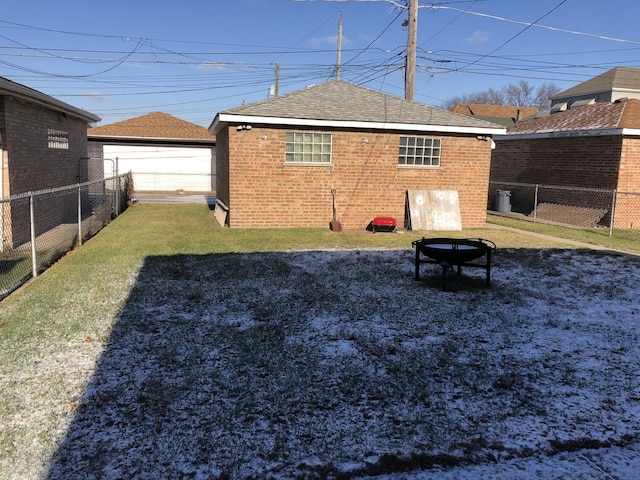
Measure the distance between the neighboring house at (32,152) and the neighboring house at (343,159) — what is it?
15.6 feet

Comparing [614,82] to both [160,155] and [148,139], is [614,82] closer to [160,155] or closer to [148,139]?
[160,155]

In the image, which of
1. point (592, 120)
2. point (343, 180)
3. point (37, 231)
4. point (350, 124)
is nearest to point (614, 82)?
point (592, 120)

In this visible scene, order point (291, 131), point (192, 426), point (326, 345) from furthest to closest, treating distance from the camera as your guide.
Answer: point (291, 131) → point (326, 345) → point (192, 426)

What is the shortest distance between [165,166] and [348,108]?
2051 cm

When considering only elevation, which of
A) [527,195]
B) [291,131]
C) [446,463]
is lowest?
[446,463]

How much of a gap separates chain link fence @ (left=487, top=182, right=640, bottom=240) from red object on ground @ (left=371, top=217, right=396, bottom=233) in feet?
Result: 20.8

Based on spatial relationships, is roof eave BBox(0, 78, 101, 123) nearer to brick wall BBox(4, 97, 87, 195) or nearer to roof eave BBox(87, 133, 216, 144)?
brick wall BBox(4, 97, 87, 195)

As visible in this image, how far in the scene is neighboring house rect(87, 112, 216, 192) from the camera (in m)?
32.1

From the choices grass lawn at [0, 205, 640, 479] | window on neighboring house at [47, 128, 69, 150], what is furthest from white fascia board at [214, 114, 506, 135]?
grass lawn at [0, 205, 640, 479]

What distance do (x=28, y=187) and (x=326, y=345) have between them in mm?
10159

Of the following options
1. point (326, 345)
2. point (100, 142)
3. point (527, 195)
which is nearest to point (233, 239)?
point (326, 345)

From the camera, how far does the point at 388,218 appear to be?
1470cm

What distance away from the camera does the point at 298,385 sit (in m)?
4.59

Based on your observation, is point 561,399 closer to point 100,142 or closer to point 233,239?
point 233,239
